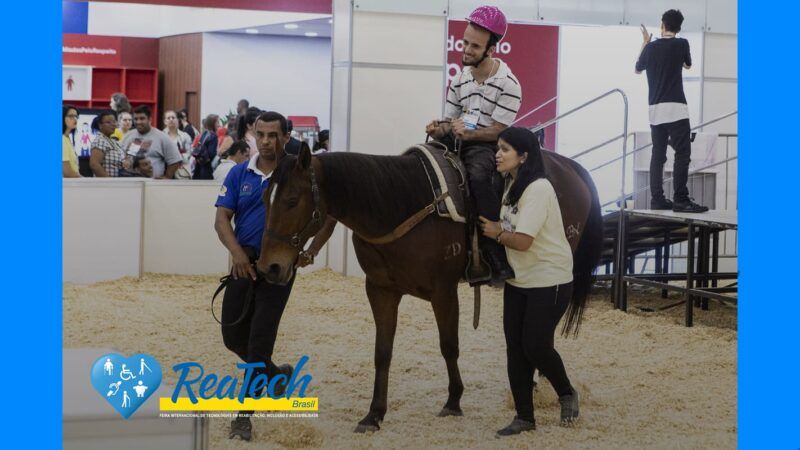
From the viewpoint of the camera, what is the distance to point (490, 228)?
11.9ft

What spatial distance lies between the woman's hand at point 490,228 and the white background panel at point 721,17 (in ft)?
4.04

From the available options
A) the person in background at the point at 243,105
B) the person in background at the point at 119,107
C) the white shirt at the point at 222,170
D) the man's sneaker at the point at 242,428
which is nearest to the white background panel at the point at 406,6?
the person in background at the point at 243,105

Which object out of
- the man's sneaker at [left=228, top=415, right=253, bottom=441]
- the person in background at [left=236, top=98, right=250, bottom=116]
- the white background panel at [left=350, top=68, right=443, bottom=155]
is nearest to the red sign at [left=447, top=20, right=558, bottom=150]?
the white background panel at [left=350, top=68, right=443, bottom=155]

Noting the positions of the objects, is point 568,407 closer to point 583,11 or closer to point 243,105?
point 583,11

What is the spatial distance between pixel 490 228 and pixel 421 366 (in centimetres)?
92

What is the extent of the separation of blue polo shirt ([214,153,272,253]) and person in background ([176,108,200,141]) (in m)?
0.78

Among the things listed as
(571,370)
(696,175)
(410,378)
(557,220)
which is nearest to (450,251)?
(557,220)

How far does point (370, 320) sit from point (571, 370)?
0.88 metres

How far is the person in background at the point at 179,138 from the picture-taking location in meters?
4.05

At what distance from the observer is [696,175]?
581 centimetres

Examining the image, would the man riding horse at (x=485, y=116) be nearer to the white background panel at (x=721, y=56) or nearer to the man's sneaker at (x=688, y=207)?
the white background panel at (x=721, y=56)

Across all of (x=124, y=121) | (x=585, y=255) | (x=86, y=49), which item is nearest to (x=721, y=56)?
(x=585, y=255)

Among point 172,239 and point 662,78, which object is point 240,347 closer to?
point 172,239

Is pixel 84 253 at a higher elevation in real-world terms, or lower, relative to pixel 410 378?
higher
